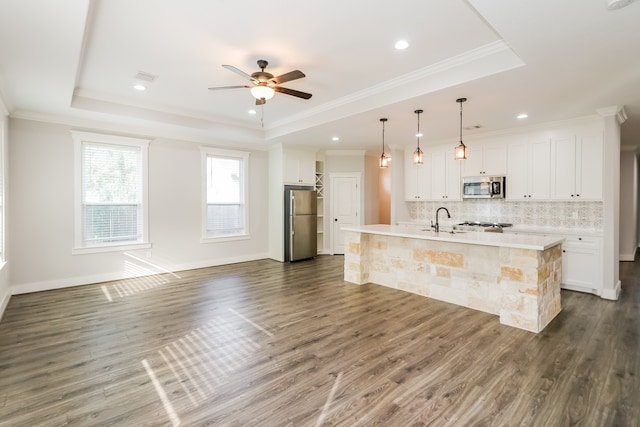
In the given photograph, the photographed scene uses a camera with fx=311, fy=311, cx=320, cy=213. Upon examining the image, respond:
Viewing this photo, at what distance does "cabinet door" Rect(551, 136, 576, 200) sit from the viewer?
4805 millimetres

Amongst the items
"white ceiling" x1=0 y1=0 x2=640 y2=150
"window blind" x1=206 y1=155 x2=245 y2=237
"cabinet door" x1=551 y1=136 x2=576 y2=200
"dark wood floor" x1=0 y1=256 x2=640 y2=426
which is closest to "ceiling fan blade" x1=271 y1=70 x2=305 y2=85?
"white ceiling" x1=0 y1=0 x2=640 y2=150

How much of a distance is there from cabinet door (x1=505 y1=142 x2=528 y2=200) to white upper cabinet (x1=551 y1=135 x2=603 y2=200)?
38 centimetres

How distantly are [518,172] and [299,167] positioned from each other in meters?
4.34

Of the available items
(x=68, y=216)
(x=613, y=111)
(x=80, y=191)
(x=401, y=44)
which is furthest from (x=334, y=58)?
(x=68, y=216)

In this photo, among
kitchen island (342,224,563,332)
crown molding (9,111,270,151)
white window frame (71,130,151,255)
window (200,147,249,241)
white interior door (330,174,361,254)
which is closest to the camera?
kitchen island (342,224,563,332)

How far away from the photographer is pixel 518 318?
10.9ft

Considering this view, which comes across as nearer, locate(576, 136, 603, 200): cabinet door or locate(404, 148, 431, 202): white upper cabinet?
locate(576, 136, 603, 200): cabinet door

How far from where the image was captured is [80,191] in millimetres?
4922

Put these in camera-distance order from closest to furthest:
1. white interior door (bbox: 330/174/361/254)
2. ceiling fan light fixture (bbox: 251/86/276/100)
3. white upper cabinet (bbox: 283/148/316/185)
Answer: ceiling fan light fixture (bbox: 251/86/276/100) → white upper cabinet (bbox: 283/148/316/185) → white interior door (bbox: 330/174/361/254)

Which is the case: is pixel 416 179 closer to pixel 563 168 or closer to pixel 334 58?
pixel 563 168

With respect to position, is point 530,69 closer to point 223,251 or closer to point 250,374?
point 250,374

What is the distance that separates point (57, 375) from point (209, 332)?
1208 mm

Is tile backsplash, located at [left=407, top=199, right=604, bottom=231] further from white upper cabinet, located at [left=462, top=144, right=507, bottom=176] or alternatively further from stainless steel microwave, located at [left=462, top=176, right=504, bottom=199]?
white upper cabinet, located at [left=462, top=144, right=507, bottom=176]

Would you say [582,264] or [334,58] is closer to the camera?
[334,58]
